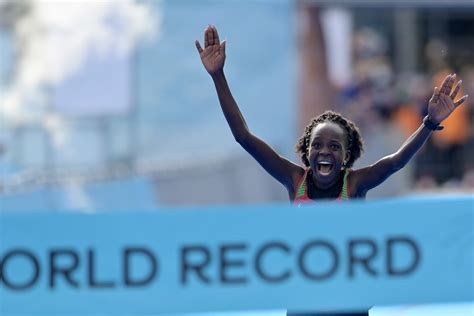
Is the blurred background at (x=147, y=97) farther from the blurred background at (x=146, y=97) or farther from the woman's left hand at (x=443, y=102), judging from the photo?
the woman's left hand at (x=443, y=102)

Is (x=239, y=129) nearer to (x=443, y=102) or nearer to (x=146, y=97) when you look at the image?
(x=443, y=102)

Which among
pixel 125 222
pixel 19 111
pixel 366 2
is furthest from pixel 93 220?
pixel 366 2

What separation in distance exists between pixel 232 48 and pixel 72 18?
4.74ft

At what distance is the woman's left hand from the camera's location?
392cm

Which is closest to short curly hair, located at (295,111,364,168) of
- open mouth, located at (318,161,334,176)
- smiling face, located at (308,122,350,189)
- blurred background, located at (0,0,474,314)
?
smiling face, located at (308,122,350,189)

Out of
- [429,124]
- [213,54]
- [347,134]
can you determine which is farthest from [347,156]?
[213,54]

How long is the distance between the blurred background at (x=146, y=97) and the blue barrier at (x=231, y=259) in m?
4.16

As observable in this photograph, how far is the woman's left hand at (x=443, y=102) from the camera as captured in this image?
3.92 m

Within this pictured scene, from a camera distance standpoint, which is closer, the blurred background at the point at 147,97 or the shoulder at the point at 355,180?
the shoulder at the point at 355,180

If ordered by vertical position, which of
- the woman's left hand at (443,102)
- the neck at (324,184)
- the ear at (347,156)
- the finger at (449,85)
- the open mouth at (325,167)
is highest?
the finger at (449,85)

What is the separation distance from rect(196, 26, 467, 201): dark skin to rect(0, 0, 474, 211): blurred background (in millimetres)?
5045

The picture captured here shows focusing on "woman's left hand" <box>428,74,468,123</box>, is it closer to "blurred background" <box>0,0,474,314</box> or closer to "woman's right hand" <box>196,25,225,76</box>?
"woman's right hand" <box>196,25,225,76</box>

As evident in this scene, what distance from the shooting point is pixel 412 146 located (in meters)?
3.89

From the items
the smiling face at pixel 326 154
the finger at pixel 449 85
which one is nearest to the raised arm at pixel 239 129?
the smiling face at pixel 326 154
